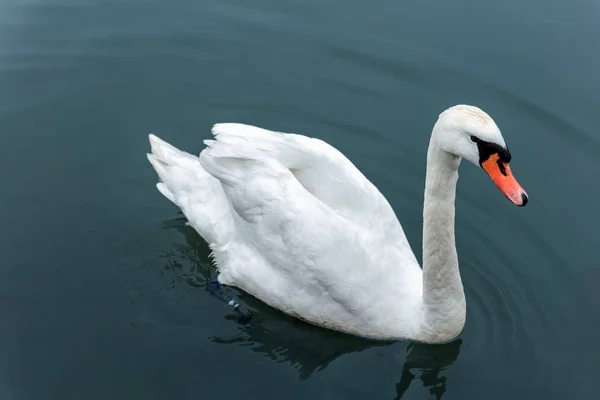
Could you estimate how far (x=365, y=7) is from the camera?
11.5m

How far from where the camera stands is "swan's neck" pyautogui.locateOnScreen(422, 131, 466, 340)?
→ 5980mm

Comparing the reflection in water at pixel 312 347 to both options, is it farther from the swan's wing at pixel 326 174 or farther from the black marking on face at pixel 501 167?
the black marking on face at pixel 501 167

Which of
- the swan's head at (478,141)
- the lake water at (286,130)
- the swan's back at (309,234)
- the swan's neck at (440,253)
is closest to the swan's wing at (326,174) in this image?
the swan's back at (309,234)

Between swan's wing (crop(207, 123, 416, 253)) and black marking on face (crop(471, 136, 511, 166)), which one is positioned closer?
black marking on face (crop(471, 136, 511, 166))

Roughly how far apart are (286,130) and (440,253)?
3.63m

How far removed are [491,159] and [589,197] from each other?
11.8ft

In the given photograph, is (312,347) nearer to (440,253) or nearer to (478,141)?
(440,253)

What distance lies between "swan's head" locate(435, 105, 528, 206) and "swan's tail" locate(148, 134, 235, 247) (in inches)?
99.5

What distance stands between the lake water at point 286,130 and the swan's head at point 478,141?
1.98 m

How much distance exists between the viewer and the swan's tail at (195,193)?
7.45 meters

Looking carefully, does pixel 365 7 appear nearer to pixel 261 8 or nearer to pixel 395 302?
pixel 261 8

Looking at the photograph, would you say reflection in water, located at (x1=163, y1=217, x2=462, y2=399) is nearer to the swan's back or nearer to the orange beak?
the swan's back

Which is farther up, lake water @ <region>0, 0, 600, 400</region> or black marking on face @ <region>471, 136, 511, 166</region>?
black marking on face @ <region>471, 136, 511, 166</region>

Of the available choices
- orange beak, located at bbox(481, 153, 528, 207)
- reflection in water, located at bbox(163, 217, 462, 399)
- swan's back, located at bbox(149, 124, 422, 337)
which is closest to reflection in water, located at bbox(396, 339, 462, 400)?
reflection in water, located at bbox(163, 217, 462, 399)
